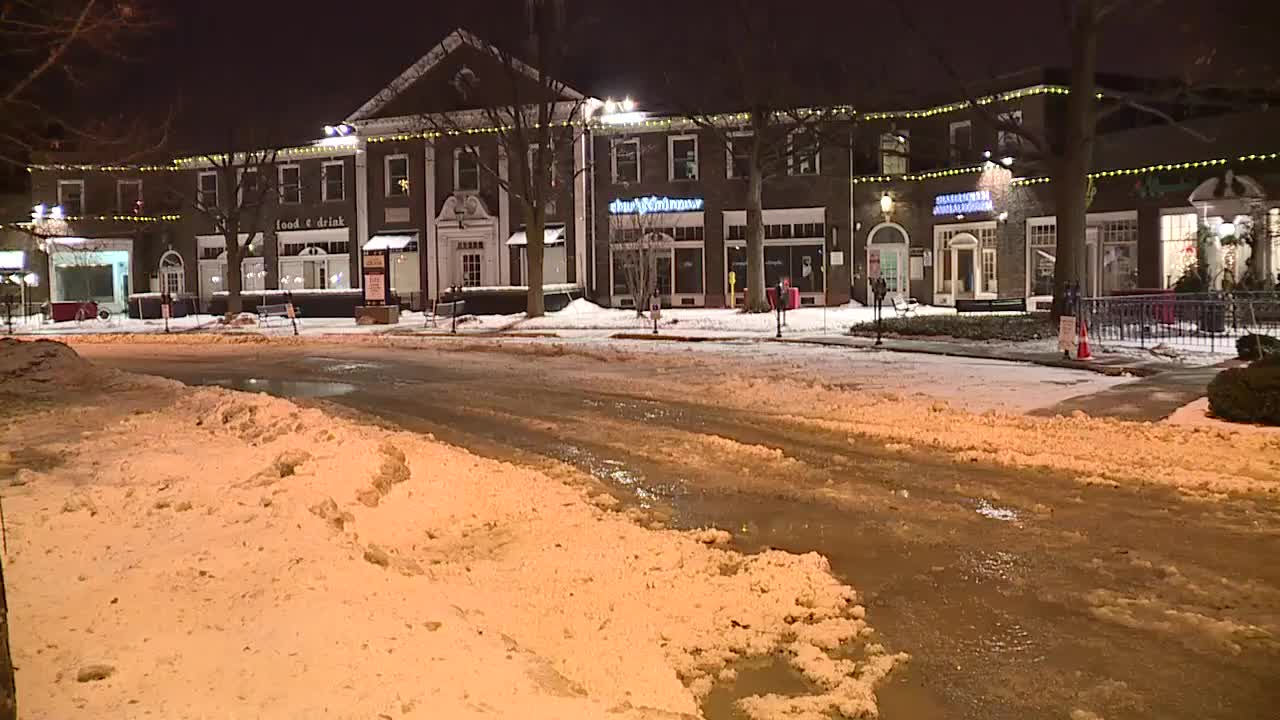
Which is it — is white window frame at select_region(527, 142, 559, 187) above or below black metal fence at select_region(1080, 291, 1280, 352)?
above

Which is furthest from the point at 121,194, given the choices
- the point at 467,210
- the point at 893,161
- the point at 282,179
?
the point at 893,161

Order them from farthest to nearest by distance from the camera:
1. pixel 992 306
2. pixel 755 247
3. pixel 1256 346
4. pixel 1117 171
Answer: pixel 755 247 < pixel 992 306 < pixel 1117 171 < pixel 1256 346

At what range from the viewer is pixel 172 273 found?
2210 inches

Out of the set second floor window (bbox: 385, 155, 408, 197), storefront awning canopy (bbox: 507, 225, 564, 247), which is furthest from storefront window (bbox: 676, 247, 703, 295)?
second floor window (bbox: 385, 155, 408, 197)

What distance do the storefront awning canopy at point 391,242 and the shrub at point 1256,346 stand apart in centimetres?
3862

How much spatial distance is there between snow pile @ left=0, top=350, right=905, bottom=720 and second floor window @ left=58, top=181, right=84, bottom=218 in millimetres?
54313

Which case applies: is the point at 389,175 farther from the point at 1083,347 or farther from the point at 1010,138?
the point at 1083,347

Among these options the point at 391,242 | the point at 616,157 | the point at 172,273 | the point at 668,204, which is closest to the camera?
the point at 668,204

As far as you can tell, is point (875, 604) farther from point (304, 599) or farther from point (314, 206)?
point (314, 206)

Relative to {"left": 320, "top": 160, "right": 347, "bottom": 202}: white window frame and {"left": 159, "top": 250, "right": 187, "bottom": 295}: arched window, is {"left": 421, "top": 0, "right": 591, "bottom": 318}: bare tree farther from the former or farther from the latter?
{"left": 159, "top": 250, "right": 187, "bottom": 295}: arched window

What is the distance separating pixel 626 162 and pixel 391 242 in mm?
12105

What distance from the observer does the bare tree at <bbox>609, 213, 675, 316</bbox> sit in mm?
39812

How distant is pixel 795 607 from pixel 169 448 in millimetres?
6481

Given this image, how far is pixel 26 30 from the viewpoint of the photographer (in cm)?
1680
